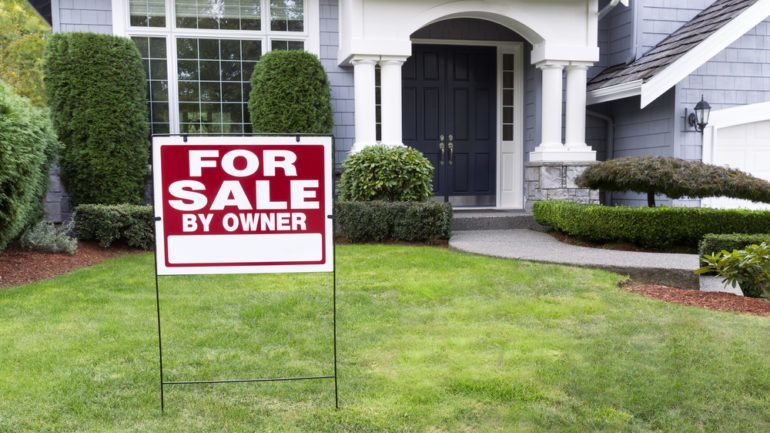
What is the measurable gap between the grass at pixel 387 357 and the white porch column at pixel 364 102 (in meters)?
3.68

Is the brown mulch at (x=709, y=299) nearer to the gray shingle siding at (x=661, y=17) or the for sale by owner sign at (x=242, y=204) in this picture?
the for sale by owner sign at (x=242, y=204)

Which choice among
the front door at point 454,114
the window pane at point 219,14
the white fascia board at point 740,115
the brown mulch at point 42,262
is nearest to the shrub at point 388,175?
the front door at point 454,114

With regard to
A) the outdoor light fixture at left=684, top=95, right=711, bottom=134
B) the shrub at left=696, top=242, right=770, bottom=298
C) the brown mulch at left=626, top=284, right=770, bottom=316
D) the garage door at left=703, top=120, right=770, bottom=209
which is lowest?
the brown mulch at left=626, top=284, right=770, bottom=316

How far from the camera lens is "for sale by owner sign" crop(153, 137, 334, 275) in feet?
10.4

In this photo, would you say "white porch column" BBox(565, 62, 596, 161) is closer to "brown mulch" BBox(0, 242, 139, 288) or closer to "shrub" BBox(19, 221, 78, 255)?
"brown mulch" BBox(0, 242, 139, 288)

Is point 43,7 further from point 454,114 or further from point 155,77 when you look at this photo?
point 454,114

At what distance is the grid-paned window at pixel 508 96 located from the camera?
1116 centimetres

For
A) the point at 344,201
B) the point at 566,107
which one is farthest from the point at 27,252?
the point at 566,107

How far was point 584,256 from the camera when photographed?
23.8ft

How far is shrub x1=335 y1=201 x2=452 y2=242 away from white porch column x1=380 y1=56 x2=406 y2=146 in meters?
1.36

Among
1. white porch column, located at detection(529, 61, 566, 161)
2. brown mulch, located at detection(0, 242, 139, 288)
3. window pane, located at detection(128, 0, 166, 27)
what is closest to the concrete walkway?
white porch column, located at detection(529, 61, 566, 161)

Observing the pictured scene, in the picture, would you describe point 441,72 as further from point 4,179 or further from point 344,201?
point 4,179

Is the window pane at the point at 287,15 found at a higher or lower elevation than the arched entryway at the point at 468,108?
higher

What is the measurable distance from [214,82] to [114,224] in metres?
2.91
